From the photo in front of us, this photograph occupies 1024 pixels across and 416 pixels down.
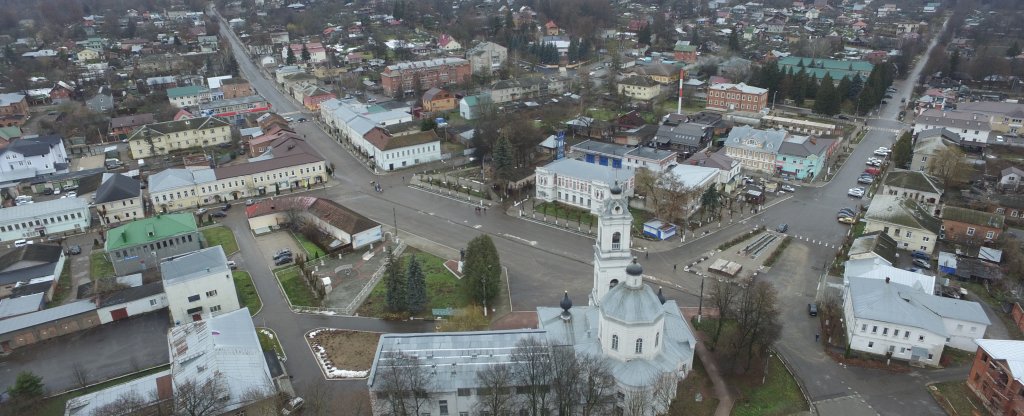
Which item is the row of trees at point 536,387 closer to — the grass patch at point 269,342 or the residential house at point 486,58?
the grass patch at point 269,342

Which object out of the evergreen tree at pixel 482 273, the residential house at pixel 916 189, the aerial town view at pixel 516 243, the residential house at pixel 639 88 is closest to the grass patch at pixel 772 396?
the aerial town view at pixel 516 243

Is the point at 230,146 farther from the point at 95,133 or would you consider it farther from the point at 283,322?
the point at 283,322

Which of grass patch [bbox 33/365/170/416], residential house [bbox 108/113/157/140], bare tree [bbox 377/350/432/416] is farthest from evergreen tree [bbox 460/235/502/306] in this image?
residential house [bbox 108/113/157/140]

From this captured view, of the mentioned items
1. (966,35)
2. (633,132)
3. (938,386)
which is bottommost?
(938,386)

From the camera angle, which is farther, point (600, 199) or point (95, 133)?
point (95, 133)

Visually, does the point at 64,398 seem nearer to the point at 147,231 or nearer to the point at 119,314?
the point at 119,314

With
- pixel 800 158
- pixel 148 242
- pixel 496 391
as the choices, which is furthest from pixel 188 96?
pixel 800 158

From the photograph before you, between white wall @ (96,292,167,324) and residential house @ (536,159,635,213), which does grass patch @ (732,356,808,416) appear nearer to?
residential house @ (536,159,635,213)

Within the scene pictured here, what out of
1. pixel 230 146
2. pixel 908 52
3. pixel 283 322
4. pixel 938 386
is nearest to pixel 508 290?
pixel 283 322
